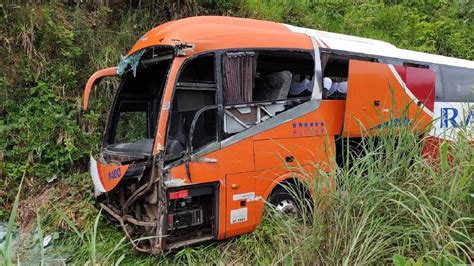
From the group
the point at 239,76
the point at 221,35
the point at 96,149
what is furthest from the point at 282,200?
the point at 96,149


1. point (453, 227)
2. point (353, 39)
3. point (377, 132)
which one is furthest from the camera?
point (353, 39)

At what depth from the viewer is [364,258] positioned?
286 cm

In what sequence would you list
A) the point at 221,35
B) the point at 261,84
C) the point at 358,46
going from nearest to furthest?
the point at 221,35 → the point at 261,84 → the point at 358,46

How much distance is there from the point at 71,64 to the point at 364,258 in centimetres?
551

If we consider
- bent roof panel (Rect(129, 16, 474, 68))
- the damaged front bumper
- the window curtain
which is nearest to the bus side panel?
the window curtain

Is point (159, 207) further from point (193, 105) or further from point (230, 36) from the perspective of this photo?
point (230, 36)

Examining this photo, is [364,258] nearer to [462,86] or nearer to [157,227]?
[157,227]

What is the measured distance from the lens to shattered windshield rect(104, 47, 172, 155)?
511 cm

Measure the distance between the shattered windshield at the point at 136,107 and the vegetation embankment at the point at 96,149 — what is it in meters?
0.87

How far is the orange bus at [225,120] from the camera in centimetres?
412

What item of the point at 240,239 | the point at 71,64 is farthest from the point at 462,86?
the point at 71,64

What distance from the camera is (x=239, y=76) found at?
15.0 feet

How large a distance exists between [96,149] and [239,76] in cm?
270

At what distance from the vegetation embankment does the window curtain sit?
1262mm
